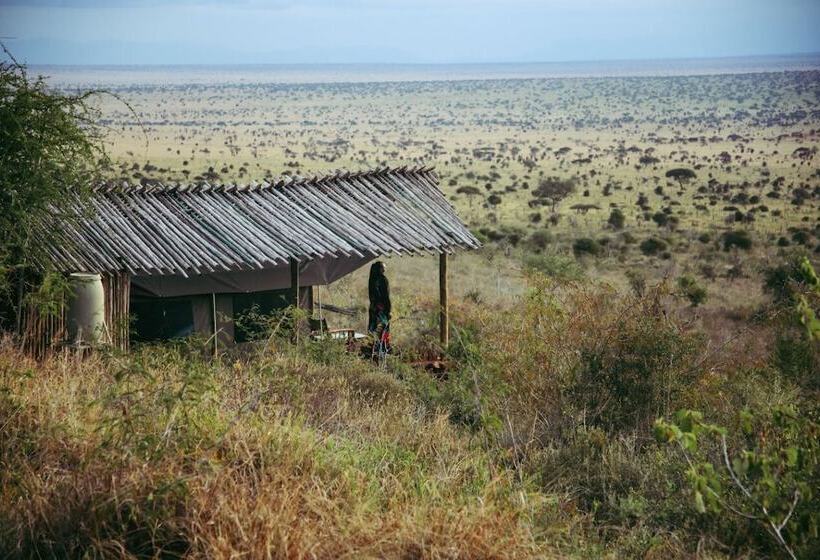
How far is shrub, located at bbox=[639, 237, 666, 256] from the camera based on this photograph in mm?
26952

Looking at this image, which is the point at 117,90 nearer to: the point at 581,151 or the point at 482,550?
the point at 581,151

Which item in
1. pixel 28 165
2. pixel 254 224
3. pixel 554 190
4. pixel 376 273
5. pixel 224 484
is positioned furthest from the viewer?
pixel 554 190

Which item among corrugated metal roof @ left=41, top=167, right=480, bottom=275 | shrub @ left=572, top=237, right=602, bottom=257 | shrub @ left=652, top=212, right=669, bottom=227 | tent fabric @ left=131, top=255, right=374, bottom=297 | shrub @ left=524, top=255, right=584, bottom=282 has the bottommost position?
shrub @ left=572, top=237, right=602, bottom=257

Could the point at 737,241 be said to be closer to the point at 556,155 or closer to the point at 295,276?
the point at 295,276

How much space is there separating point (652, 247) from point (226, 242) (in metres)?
16.6

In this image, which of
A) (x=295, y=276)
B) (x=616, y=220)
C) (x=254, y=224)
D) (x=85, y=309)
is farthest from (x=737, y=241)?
(x=85, y=309)

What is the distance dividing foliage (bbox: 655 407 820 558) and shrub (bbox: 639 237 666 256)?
19.1 meters

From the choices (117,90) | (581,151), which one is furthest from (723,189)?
(117,90)

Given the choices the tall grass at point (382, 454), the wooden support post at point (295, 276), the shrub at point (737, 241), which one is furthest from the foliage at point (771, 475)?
the shrub at point (737, 241)

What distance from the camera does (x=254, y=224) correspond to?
13.0m

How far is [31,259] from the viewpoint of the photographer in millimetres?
10547

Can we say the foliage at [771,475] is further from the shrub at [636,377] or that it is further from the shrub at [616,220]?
the shrub at [616,220]

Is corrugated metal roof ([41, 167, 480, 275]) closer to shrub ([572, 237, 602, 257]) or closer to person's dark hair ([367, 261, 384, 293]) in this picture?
person's dark hair ([367, 261, 384, 293])

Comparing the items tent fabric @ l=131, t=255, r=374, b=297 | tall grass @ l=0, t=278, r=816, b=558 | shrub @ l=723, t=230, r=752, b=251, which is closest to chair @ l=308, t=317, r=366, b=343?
tent fabric @ l=131, t=255, r=374, b=297
